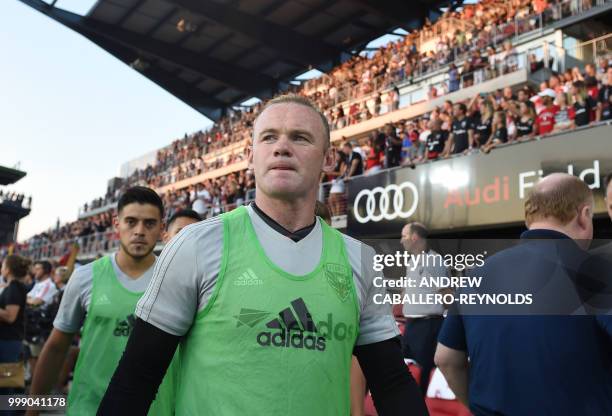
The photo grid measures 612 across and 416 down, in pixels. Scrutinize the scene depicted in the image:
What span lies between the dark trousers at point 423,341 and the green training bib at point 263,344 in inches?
148

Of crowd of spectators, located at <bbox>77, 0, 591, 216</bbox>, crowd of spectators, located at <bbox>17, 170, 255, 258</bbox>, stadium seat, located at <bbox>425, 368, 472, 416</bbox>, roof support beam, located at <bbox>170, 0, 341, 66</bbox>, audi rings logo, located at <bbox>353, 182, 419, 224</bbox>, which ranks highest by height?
roof support beam, located at <bbox>170, 0, 341, 66</bbox>

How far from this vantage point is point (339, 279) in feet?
6.21

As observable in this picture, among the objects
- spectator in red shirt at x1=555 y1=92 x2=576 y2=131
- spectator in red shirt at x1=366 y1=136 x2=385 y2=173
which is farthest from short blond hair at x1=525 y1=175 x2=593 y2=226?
spectator in red shirt at x1=366 y1=136 x2=385 y2=173

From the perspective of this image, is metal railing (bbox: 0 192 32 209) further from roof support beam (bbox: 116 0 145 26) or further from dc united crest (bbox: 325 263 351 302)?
dc united crest (bbox: 325 263 351 302)

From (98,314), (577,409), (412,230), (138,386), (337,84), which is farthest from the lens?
(337,84)

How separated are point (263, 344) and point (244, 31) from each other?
3263 cm

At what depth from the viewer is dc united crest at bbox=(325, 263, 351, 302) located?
1862 millimetres

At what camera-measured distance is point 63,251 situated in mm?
31703

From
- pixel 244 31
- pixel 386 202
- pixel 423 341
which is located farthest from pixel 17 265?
pixel 244 31

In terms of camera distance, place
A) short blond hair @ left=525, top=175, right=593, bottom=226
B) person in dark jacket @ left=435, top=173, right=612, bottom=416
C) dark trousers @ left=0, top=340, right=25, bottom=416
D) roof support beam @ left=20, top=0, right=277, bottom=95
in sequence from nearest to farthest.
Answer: person in dark jacket @ left=435, top=173, right=612, bottom=416, short blond hair @ left=525, top=175, right=593, bottom=226, dark trousers @ left=0, top=340, right=25, bottom=416, roof support beam @ left=20, top=0, right=277, bottom=95

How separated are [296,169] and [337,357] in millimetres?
622

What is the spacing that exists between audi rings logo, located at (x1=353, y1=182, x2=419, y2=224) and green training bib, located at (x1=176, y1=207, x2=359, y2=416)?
384 inches

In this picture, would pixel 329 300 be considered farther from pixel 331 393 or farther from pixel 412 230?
pixel 412 230

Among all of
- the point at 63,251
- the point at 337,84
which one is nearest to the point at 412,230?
the point at 337,84
